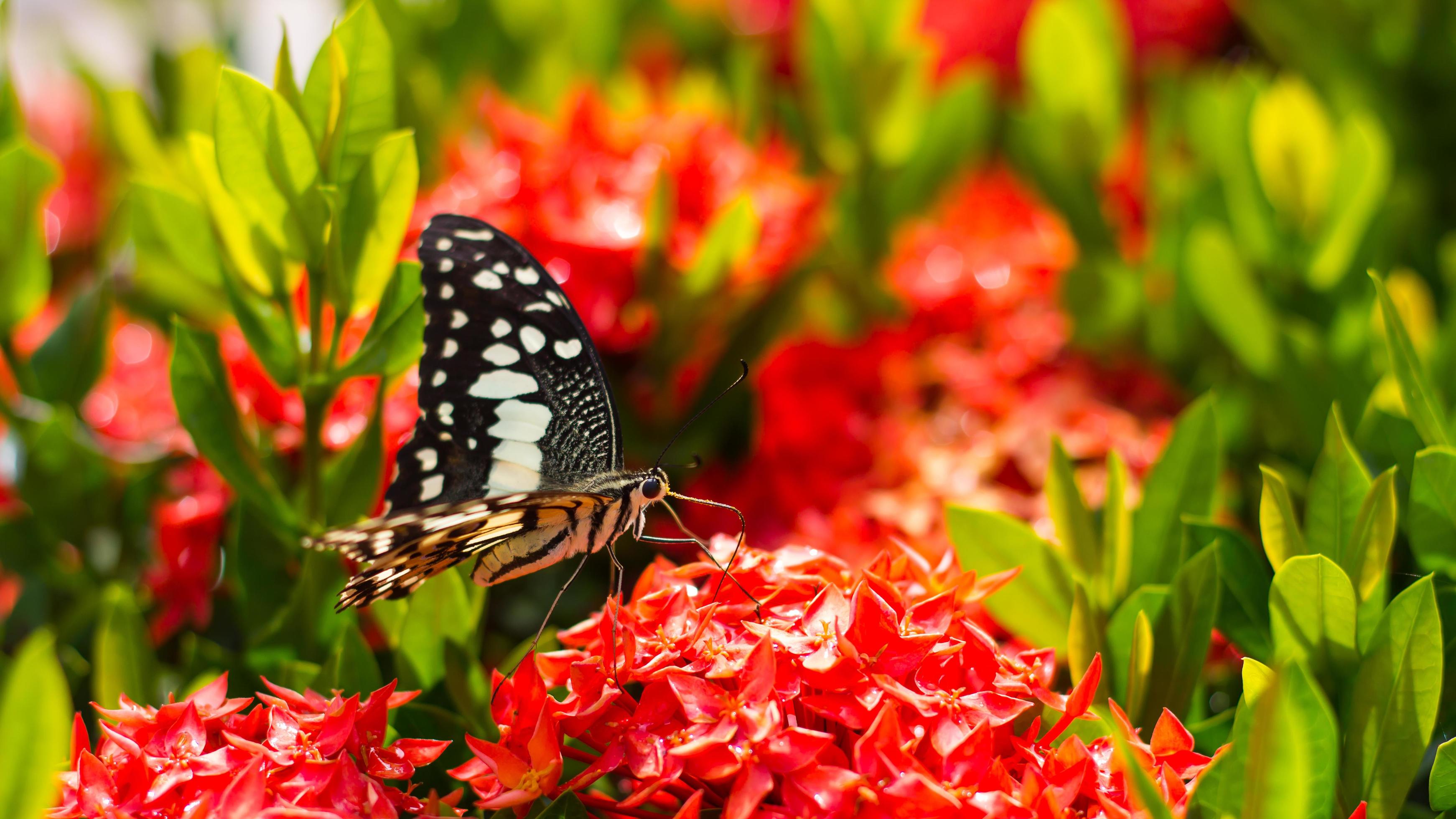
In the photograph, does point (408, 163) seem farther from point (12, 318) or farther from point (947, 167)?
point (947, 167)

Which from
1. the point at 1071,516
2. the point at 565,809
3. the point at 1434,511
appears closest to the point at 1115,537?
the point at 1071,516

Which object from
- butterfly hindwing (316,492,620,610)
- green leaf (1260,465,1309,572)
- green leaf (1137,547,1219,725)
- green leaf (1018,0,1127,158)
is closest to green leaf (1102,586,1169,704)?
green leaf (1137,547,1219,725)

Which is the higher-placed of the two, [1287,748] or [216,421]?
[216,421]

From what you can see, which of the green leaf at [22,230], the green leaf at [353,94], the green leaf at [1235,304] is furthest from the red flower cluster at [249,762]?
the green leaf at [1235,304]

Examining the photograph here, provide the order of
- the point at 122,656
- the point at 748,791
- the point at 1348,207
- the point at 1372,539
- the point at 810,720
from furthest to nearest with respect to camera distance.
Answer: the point at 1348,207 → the point at 122,656 → the point at 1372,539 → the point at 810,720 → the point at 748,791

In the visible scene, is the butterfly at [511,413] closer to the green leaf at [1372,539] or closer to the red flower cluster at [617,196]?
the red flower cluster at [617,196]

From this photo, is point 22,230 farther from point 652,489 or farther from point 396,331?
→ point 652,489

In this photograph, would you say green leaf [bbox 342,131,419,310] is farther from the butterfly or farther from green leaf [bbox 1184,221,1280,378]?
green leaf [bbox 1184,221,1280,378]
